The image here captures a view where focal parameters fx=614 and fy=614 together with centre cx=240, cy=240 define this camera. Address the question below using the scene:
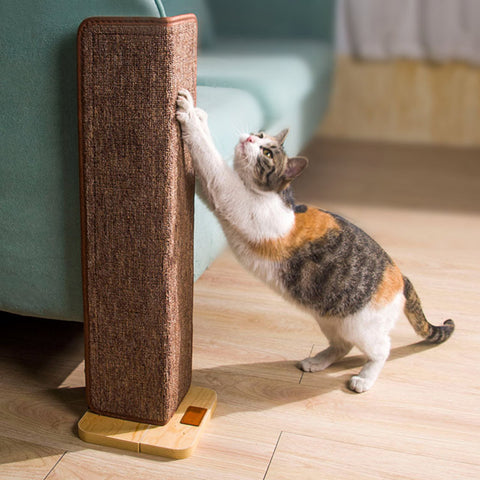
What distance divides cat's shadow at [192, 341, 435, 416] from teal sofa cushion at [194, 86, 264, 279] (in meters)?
0.22

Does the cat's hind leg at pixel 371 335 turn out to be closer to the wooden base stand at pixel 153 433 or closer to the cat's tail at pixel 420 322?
the cat's tail at pixel 420 322

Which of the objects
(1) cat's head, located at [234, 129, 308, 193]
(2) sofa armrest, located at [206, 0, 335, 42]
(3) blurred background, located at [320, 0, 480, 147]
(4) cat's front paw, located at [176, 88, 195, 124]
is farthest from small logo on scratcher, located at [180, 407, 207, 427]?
(3) blurred background, located at [320, 0, 480, 147]

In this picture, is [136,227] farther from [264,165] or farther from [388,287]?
[388,287]

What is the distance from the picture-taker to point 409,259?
1937mm

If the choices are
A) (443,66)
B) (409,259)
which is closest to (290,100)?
(409,259)

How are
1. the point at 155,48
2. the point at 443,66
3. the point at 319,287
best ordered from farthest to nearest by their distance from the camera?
1. the point at 443,66
2. the point at 319,287
3. the point at 155,48

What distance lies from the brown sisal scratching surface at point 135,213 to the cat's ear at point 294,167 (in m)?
0.20

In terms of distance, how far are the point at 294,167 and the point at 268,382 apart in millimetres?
464

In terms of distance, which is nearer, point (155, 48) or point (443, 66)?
point (155, 48)

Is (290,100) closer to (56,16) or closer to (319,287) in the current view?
(319,287)

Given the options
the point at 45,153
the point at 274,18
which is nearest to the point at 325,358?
the point at 45,153

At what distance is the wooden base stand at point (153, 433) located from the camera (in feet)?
3.54

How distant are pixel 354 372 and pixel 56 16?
93 cm

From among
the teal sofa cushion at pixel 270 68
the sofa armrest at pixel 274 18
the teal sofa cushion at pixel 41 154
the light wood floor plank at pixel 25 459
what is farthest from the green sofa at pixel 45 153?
the sofa armrest at pixel 274 18
